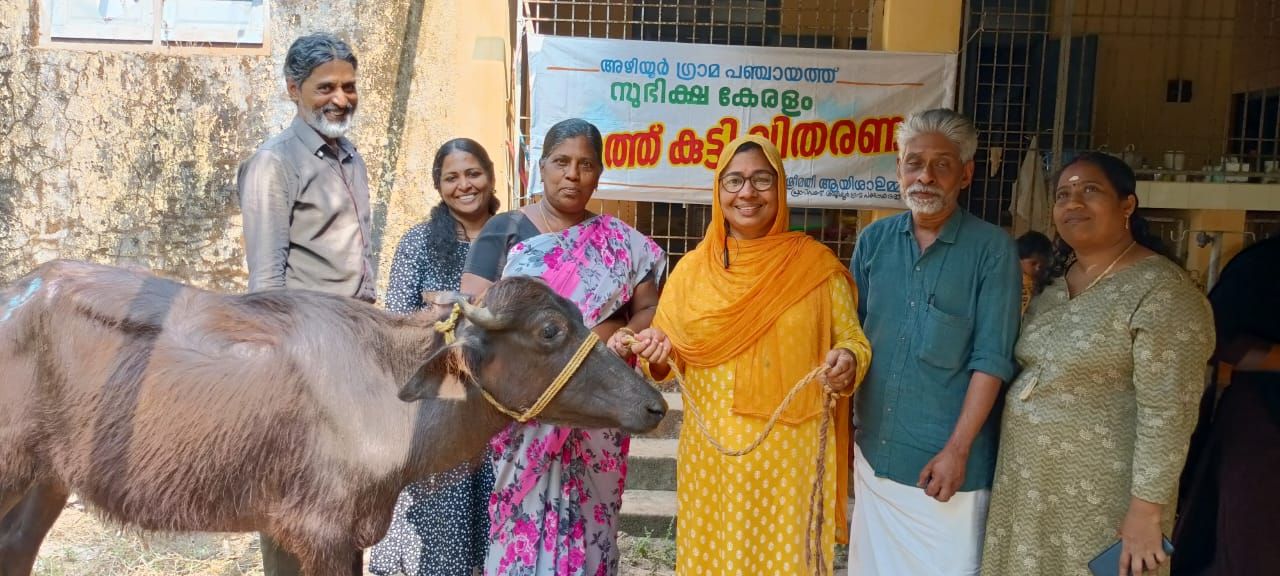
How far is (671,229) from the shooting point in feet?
26.8

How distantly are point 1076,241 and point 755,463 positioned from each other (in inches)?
48.3

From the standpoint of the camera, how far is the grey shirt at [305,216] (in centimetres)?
339

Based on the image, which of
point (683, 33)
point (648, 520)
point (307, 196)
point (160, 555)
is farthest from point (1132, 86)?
point (160, 555)

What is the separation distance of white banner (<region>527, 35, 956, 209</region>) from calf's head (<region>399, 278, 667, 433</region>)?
3.76 metres

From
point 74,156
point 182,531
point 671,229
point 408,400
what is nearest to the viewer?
point 408,400

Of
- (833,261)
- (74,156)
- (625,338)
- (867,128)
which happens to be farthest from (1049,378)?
(74,156)

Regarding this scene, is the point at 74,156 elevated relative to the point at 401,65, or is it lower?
lower

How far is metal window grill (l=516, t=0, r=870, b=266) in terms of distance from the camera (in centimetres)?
729

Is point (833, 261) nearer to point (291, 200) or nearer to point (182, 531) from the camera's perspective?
point (291, 200)

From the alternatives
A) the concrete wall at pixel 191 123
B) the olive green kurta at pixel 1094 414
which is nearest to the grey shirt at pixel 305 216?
the olive green kurta at pixel 1094 414

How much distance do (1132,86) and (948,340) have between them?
8068 millimetres

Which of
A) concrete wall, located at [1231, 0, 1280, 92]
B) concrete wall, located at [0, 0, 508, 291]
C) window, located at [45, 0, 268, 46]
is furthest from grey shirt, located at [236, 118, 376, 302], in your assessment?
concrete wall, located at [1231, 0, 1280, 92]

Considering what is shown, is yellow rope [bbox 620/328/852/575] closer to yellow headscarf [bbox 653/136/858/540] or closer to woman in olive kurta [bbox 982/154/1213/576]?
yellow headscarf [bbox 653/136/858/540]

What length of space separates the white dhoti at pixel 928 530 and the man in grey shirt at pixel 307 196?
2066mm
